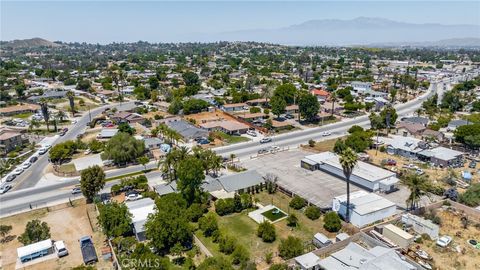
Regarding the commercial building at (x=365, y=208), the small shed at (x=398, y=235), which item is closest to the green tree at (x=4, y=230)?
the commercial building at (x=365, y=208)

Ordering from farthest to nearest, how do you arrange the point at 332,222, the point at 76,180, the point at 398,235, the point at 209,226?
the point at 76,180 → the point at 332,222 → the point at 209,226 → the point at 398,235

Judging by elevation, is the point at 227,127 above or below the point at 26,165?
above

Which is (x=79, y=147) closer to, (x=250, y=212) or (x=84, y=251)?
(x=84, y=251)

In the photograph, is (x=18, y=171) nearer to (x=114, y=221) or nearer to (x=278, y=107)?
(x=114, y=221)

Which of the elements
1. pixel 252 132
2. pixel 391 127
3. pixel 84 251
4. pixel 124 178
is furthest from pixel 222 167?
pixel 391 127

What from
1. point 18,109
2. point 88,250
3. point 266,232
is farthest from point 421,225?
point 18,109

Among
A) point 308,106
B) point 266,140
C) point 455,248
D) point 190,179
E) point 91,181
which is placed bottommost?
point 455,248

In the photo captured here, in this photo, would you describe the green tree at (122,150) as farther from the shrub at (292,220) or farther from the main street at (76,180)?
the shrub at (292,220)
